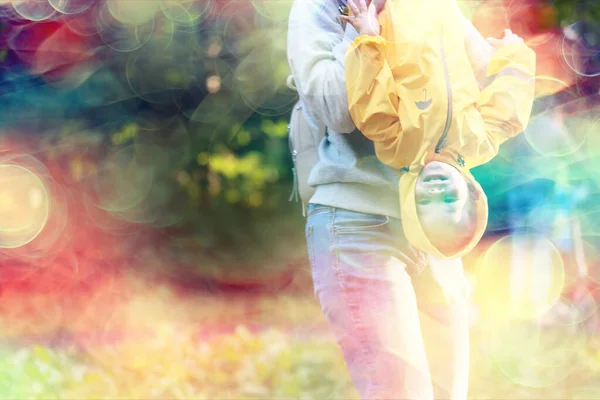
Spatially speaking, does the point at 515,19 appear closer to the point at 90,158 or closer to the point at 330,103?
the point at 330,103

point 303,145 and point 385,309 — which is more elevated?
point 303,145

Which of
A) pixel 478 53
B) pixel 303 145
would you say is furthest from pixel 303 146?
pixel 478 53

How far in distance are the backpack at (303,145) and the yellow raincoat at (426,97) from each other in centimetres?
15

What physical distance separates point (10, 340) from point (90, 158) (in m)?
0.51

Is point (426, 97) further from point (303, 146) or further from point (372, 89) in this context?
point (303, 146)

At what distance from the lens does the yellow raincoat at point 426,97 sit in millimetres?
1010

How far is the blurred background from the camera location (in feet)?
4.50

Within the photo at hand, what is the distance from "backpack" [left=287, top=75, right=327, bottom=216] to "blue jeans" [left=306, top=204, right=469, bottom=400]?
82mm

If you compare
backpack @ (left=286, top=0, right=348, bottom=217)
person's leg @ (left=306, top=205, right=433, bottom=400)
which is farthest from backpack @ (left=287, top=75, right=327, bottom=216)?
person's leg @ (left=306, top=205, right=433, bottom=400)

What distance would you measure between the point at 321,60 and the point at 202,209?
47cm

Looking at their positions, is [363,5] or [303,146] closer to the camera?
[363,5]

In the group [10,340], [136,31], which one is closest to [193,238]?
[136,31]

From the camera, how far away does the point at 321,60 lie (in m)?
1.07

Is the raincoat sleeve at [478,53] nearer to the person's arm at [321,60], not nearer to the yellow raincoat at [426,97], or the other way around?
the yellow raincoat at [426,97]
